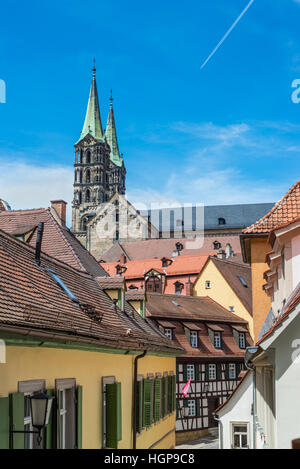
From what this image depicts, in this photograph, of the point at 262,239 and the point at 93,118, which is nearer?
the point at 262,239

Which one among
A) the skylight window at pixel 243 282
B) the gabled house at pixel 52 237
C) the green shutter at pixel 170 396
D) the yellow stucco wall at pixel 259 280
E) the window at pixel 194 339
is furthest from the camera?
the skylight window at pixel 243 282

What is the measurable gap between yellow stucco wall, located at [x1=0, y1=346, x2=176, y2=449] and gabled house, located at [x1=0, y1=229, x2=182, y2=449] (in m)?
0.01

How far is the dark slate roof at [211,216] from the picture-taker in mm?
95812

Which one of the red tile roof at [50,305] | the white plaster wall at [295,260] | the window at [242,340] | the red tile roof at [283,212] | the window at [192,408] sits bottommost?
the window at [192,408]

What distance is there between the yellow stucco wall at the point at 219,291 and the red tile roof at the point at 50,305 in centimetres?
3058

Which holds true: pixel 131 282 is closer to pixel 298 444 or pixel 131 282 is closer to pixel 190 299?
pixel 190 299

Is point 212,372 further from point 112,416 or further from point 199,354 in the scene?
point 112,416

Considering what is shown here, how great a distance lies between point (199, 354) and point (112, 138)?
9456 centimetres

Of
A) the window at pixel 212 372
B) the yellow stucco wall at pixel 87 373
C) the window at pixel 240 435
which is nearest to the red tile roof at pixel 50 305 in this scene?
the yellow stucco wall at pixel 87 373

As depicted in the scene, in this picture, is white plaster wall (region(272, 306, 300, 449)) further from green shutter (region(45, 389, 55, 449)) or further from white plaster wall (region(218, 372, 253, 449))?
white plaster wall (region(218, 372, 253, 449))

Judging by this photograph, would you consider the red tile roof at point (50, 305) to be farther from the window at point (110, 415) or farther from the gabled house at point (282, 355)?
the gabled house at point (282, 355)

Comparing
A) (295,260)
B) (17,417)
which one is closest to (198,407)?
(295,260)

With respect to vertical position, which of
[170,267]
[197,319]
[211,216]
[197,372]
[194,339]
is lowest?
[197,372]

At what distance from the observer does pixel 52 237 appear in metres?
19.6
